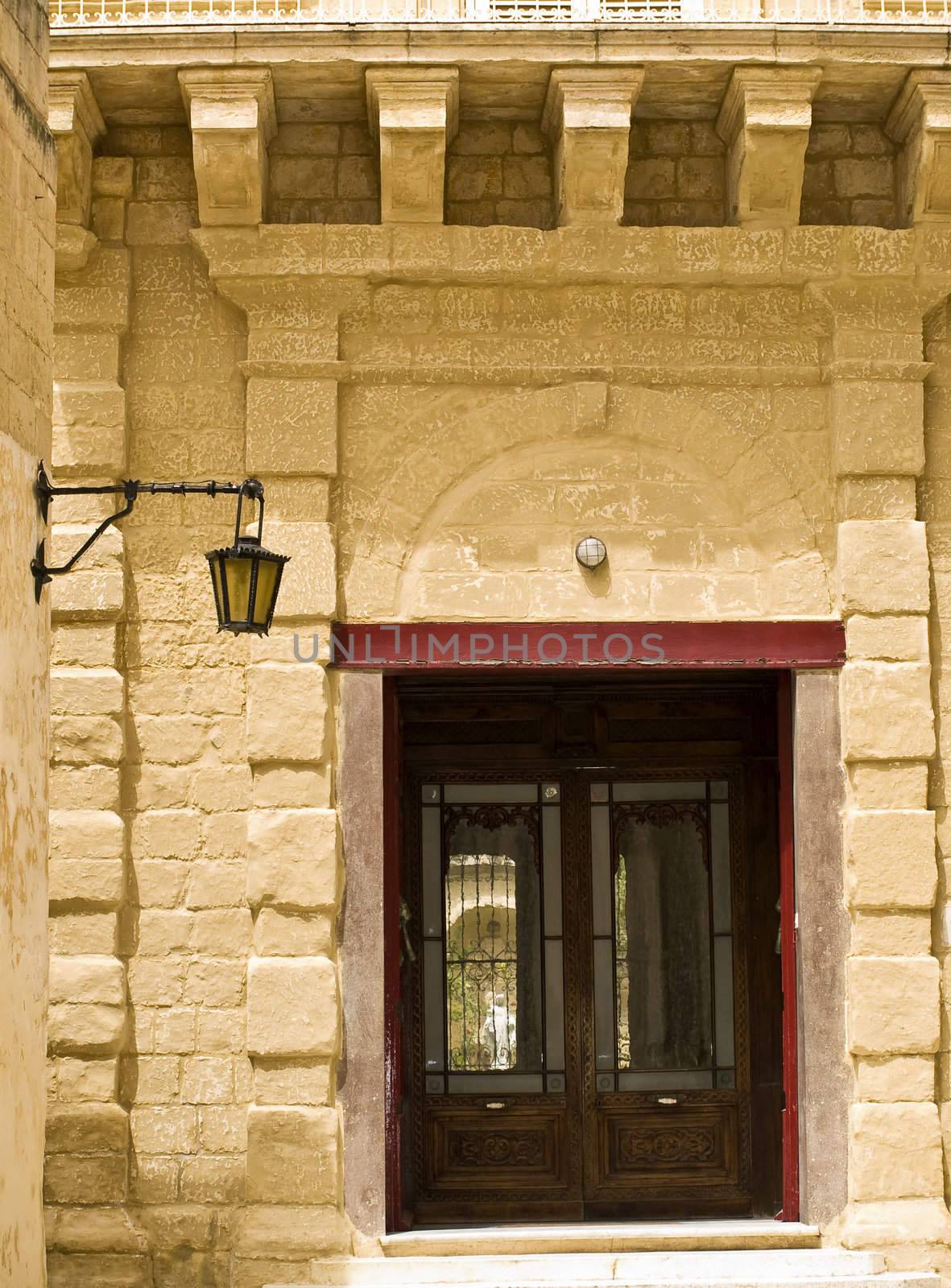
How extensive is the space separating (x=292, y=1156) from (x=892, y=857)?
273cm

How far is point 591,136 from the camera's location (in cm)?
712

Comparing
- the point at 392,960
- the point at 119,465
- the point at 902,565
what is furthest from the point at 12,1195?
the point at 902,565

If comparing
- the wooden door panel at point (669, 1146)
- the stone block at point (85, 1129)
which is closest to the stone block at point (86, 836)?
the stone block at point (85, 1129)

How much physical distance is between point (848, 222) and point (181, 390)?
2.97 m

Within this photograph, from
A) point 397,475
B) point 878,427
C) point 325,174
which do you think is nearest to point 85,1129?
point 397,475

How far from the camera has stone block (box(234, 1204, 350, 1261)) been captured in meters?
6.90

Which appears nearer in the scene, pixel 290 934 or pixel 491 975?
pixel 290 934

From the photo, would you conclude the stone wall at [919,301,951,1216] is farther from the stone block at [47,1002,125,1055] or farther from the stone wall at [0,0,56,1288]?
the stone wall at [0,0,56,1288]

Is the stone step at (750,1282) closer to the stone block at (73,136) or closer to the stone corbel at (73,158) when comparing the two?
the stone corbel at (73,158)

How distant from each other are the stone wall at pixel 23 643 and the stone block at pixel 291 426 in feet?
5.45

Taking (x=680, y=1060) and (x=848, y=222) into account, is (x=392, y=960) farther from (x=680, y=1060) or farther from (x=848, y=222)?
(x=848, y=222)

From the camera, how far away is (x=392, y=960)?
291 inches

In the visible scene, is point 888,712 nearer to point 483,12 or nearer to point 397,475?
point 397,475

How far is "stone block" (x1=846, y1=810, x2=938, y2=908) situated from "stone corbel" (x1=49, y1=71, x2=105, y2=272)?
4026 millimetres
